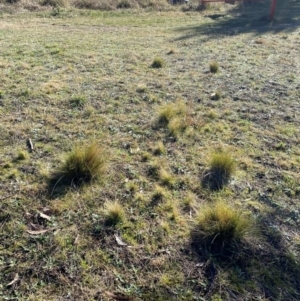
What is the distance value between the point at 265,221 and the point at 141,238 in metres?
1.09

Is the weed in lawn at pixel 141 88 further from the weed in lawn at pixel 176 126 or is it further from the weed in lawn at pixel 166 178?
the weed in lawn at pixel 166 178

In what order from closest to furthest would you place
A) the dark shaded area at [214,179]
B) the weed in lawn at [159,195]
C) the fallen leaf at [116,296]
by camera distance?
the fallen leaf at [116,296] → the weed in lawn at [159,195] → the dark shaded area at [214,179]

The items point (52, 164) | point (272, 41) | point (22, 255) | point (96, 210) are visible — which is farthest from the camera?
point (272, 41)

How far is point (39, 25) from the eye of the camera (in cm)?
1086

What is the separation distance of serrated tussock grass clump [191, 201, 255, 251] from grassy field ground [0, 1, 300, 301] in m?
0.05

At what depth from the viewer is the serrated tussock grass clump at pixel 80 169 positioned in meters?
3.36

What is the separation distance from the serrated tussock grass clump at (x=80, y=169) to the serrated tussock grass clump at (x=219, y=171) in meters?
1.04

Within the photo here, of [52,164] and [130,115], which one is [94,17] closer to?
[130,115]

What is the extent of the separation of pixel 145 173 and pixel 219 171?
2.45 feet

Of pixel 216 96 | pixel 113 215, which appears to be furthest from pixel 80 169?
pixel 216 96

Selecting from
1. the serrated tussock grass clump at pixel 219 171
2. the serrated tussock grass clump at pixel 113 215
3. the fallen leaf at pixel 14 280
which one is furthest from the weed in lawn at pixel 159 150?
the fallen leaf at pixel 14 280

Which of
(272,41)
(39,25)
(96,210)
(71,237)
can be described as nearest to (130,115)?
(96,210)

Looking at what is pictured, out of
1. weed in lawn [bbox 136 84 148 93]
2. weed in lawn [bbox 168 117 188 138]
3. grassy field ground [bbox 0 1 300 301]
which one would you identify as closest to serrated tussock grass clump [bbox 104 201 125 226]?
grassy field ground [bbox 0 1 300 301]

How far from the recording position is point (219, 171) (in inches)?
144
